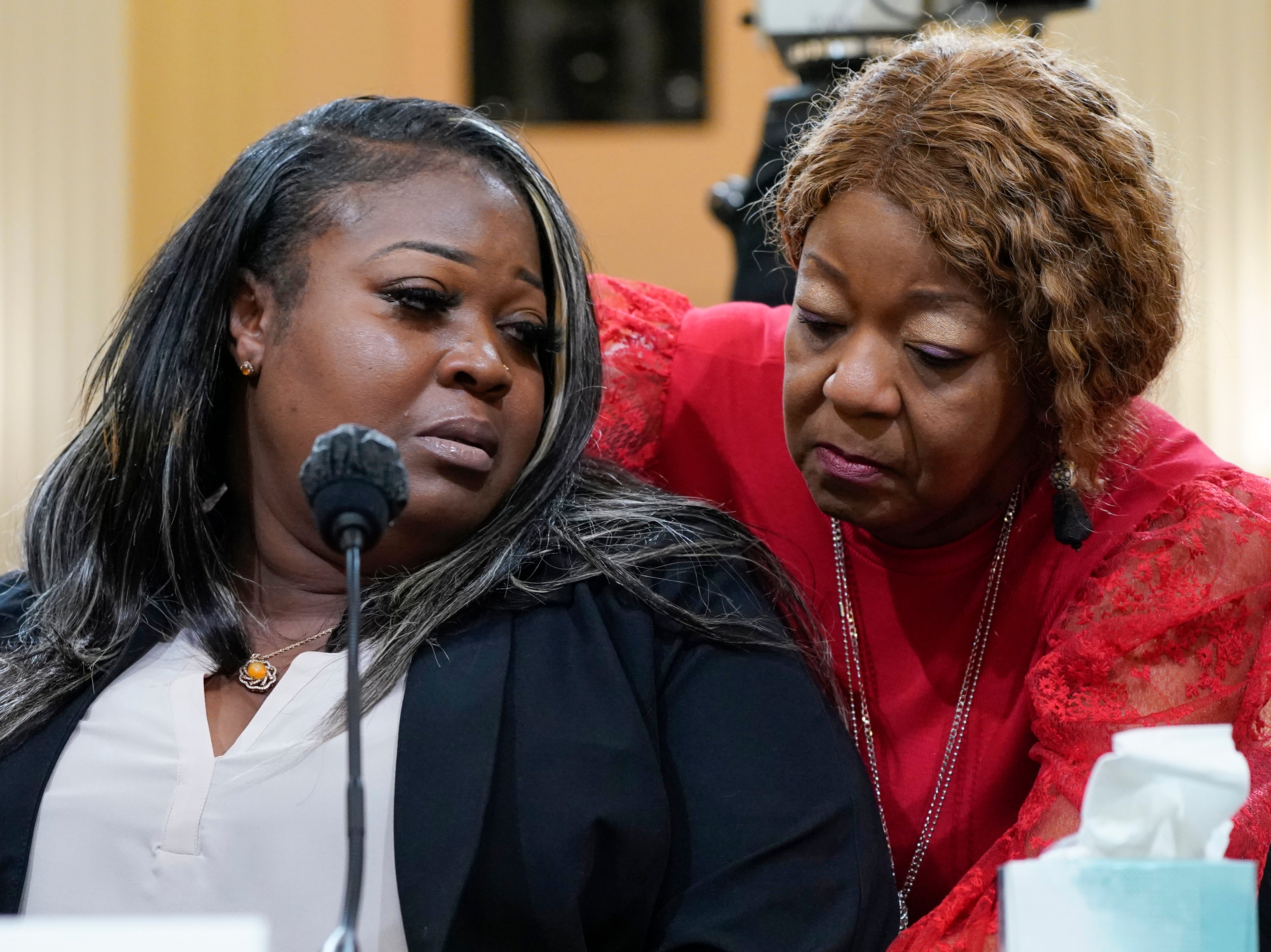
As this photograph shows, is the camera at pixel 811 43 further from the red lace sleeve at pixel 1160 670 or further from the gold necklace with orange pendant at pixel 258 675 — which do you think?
the gold necklace with orange pendant at pixel 258 675

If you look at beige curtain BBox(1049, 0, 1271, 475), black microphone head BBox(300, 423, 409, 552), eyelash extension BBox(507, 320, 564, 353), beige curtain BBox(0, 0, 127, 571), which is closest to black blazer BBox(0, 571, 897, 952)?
eyelash extension BBox(507, 320, 564, 353)

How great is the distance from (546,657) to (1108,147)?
2.36ft

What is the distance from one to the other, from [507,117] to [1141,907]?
13.4 feet

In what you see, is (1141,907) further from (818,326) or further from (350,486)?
(818,326)

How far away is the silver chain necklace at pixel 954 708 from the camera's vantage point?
5.25ft

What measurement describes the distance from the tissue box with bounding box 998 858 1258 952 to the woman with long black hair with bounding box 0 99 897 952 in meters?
0.50

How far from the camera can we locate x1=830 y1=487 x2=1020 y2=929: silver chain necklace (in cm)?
160

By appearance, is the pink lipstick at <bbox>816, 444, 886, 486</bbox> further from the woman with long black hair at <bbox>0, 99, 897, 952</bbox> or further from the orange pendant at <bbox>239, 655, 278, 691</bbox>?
the orange pendant at <bbox>239, 655, 278, 691</bbox>

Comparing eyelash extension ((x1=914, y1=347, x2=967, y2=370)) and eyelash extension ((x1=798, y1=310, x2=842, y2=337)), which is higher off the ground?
eyelash extension ((x1=798, y1=310, x2=842, y2=337))

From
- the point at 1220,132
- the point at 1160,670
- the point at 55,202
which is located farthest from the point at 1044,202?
the point at 55,202

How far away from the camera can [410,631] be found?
1432 mm

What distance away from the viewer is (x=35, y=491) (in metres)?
1.69

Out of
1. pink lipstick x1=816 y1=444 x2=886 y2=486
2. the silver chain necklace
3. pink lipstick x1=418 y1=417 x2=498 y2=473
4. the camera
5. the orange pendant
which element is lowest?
the silver chain necklace

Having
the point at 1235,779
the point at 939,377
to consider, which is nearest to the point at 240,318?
the point at 939,377
